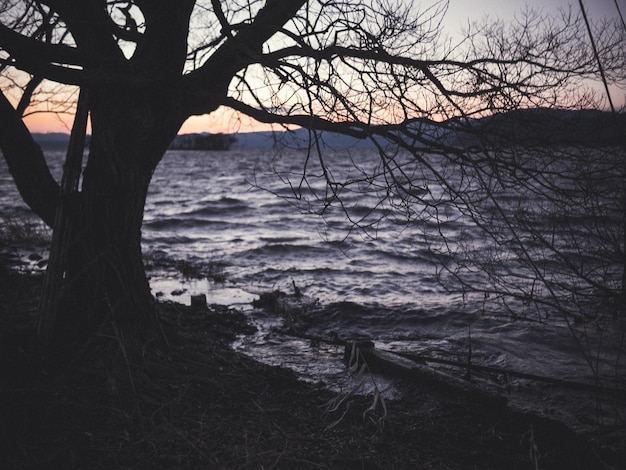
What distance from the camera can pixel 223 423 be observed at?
11.8 feet

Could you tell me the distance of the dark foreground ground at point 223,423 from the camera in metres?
3.12

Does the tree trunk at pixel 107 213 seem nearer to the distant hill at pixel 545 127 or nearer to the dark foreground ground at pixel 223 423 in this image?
the dark foreground ground at pixel 223 423

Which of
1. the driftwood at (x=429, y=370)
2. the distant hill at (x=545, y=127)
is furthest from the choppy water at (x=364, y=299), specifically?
the distant hill at (x=545, y=127)

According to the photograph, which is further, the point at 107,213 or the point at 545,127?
the point at 107,213

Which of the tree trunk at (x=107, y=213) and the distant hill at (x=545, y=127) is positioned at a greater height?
the distant hill at (x=545, y=127)

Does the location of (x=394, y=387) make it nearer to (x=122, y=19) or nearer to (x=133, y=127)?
(x=133, y=127)

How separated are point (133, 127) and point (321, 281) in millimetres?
6622

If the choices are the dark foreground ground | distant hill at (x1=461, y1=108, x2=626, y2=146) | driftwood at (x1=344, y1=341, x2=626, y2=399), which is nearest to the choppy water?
driftwood at (x1=344, y1=341, x2=626, y2=399)

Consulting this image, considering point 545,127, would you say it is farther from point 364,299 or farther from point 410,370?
point 364,299

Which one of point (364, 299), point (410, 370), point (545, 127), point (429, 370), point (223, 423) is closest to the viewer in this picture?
point (223, 423)

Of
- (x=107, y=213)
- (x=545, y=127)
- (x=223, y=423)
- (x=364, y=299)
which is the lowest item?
(x=364, y=299)

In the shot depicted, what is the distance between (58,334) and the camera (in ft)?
14.0

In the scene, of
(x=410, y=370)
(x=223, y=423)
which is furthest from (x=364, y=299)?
(x=223, y=423)

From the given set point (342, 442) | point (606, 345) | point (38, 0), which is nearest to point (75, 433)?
point (342, 442)
